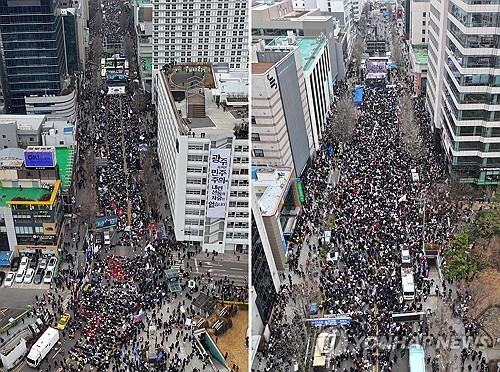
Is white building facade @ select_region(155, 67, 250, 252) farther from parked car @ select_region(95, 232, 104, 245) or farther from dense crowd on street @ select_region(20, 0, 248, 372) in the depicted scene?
parked car @ select_region(95, 232, 104, 245)

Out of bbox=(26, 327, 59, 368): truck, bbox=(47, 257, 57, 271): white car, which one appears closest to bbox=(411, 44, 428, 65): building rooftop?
bbox=(47, 257, 57, 271): white car

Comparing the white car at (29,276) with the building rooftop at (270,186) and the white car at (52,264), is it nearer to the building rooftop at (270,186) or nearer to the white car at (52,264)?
the white car at (52,264)

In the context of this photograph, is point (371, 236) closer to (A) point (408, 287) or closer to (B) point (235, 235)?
(A) point (408, 287)

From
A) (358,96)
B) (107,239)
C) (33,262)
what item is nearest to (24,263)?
(33,262)

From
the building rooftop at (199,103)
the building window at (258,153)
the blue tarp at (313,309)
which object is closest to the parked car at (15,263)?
the building rooftop at (199,103)

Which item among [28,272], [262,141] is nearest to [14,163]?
[28,272]

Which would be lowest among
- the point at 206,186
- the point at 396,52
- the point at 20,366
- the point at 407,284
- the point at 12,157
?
the point at 20,366
